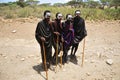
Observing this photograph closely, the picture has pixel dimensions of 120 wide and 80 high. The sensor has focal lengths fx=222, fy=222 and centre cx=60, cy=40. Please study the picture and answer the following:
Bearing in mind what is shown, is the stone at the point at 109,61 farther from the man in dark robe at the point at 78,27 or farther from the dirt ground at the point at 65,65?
the man in dark robe at the point at 78,27

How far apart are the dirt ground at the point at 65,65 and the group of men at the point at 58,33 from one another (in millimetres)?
638

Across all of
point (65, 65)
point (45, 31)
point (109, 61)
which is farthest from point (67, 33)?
point (109, 61)

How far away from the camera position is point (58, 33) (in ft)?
23.1

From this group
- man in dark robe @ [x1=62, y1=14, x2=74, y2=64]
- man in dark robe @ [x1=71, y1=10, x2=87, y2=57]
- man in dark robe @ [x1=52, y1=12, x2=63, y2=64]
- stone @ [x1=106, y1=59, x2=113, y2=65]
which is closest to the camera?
man in dark robe @ [x1=52, y1=12, x2=63, y2=64]

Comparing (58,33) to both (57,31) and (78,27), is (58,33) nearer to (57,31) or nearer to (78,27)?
(57,31)

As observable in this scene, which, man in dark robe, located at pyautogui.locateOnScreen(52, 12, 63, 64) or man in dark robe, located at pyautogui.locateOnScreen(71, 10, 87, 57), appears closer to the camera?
man in dark robe, located at pyautogui.locateOnScreen(52, 12, 63, 64)

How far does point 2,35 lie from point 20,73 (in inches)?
243

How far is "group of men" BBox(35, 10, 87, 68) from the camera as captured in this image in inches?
263

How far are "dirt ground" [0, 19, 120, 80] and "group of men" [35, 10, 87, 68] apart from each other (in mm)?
638

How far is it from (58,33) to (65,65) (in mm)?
1270

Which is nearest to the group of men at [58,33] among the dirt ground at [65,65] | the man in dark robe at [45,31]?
the man in dark robe at [45,31]

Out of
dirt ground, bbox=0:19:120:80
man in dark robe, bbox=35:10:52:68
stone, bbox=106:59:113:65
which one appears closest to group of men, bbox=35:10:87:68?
man in dark robe, bbox=35:10:52:68

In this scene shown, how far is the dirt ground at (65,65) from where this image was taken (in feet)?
23.3

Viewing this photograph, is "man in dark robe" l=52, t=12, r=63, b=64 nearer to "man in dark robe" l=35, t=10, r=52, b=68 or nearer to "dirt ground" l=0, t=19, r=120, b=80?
"man in dark robe" l=35, t=10, r=52, b=68
